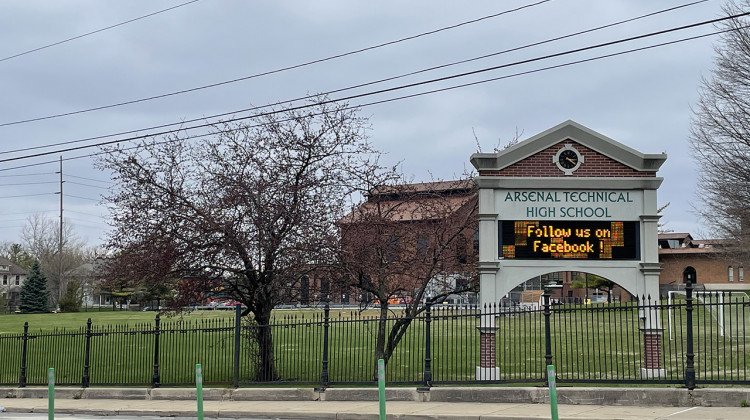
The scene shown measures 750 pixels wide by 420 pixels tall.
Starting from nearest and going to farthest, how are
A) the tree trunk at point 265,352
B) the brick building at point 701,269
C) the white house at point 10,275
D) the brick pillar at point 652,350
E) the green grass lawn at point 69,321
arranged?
1. the brick pillar at point 652,350
2. the tree trunk at point 265,352
3. the green grass lawn at point 69,321
4. the brick building at point 701,269
5. the white house at point 10,275

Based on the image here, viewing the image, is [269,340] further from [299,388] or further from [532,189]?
[532,189]

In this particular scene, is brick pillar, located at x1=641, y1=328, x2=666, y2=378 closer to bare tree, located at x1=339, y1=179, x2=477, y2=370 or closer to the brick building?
bare tree, located at x1=339, y1=179, x2=477, y2=370

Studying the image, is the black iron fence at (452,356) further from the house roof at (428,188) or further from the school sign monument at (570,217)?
the house roof at (428,188)

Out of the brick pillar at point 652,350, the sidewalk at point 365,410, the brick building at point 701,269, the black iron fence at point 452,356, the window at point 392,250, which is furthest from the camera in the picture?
the brick building at point 701,269

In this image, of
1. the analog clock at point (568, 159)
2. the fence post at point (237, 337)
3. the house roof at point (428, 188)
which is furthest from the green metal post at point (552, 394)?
the house roof at point (428, 188)

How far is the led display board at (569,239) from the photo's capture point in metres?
16.4

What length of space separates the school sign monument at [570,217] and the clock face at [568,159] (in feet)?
0.07

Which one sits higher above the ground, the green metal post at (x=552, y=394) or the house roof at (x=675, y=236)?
the house roof at (x=675, y=236)

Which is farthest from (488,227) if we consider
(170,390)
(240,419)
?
(170,390)

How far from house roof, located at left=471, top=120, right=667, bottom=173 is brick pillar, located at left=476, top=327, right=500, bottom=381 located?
351cm

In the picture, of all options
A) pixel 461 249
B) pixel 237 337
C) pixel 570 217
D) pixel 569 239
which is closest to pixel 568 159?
pixel 570 217

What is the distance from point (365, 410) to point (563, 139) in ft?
23.7

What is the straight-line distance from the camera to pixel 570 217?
16438mm

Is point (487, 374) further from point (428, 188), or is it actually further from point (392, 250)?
point (428, 188)
